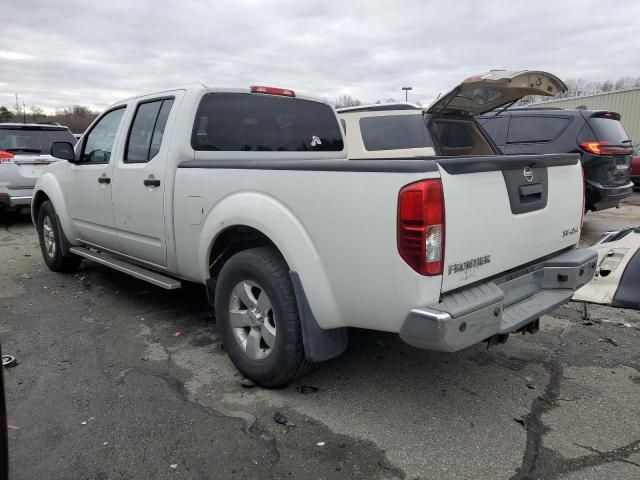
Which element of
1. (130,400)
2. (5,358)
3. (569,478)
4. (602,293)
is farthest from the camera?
(602,293)

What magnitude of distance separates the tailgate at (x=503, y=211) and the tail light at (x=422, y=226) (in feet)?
0.18

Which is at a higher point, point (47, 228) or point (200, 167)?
point (200, 167)

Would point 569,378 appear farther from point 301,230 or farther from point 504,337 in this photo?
point 301,230

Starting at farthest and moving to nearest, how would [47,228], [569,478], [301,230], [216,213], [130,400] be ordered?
[47,228] → [216,213] → [130,400] → [301,230] → [569,478]

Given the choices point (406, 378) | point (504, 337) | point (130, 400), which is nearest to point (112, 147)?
point (130, 400)

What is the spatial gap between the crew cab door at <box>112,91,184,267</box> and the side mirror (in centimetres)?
104

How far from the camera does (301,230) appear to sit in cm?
292

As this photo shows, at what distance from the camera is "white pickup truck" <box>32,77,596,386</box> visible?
254 centimetres

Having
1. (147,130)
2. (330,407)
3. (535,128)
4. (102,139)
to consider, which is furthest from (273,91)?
(535,128)

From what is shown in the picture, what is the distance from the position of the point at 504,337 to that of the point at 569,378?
3.08 feet

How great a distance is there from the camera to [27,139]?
980 centimetres

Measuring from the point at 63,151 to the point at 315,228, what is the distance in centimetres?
367

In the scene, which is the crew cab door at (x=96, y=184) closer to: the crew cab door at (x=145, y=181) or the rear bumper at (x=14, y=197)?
the crew cab door at (x=145, y=181)

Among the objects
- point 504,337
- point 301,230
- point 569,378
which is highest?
point 301,230
